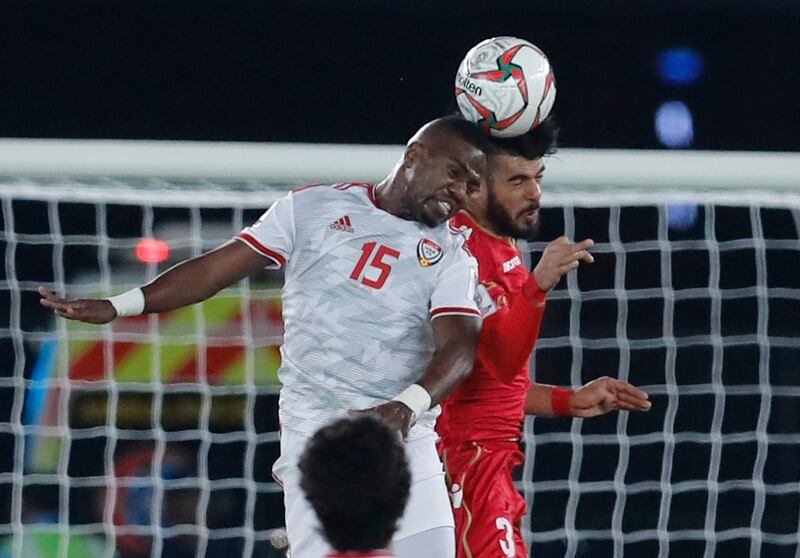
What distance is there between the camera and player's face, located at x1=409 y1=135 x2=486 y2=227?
141 inches

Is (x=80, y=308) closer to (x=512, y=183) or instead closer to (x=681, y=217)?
(x=512, y=183)

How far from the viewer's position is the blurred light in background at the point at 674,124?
8.78m

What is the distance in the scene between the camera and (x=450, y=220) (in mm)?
3883

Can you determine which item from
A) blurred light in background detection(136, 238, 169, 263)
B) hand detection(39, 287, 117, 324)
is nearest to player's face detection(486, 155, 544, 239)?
hand detection(39, 287, 117, 324)

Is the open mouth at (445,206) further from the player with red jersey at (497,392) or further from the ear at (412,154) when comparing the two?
the player with red jersey at (497,392)

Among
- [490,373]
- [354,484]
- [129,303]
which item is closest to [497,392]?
[490,373]

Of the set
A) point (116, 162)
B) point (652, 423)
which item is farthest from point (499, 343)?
point (652, 423)

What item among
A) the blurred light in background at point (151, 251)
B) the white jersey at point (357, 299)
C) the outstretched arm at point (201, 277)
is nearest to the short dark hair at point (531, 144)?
the white jersey at point (357, 299)

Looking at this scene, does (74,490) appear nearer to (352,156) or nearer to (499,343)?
(352,156)

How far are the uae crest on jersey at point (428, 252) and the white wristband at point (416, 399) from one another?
335 millimetres

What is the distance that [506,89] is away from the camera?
385 cm

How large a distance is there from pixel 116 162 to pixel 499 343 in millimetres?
1194

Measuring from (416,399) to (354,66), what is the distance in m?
5.80

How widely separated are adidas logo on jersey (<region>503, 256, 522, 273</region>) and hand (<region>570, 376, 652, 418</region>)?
0.38 metres
